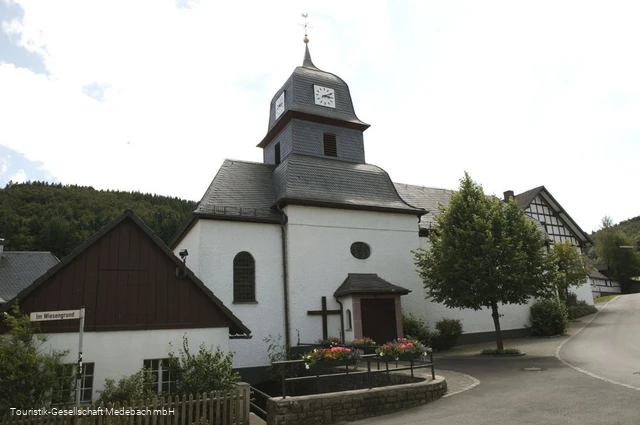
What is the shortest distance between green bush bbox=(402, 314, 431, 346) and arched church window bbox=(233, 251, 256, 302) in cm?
663

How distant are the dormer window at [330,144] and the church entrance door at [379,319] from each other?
338 inches

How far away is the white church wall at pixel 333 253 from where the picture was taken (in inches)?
711

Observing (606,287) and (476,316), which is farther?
(606,287)

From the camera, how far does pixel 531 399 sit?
373 inches

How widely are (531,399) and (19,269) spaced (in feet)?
98.4

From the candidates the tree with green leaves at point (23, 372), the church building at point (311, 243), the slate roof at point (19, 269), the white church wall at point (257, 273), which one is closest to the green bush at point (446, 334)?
the church building at point (311, 243)

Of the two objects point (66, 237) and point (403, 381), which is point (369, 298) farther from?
point (66, 237)

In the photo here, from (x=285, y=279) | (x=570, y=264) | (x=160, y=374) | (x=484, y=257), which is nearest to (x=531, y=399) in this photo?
(x=484, y=257)

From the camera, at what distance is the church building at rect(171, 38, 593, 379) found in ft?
57.3

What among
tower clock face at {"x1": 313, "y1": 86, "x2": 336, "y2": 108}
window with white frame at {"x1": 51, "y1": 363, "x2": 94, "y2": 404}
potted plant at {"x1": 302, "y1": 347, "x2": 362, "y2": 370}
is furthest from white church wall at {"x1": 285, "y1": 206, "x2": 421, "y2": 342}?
window with white frame at {"x1": 51, "y1": 363, "x2": 94, "y2": 404}

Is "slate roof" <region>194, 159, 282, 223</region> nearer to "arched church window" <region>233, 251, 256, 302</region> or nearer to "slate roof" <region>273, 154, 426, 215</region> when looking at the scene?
"slate roof" <region>273, 154, 426, 215</region>

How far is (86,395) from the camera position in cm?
988

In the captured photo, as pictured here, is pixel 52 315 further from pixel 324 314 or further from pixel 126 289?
pixel 324 314

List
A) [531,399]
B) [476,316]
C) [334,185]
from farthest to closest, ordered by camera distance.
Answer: [476,316], [334,185], [531,399]
